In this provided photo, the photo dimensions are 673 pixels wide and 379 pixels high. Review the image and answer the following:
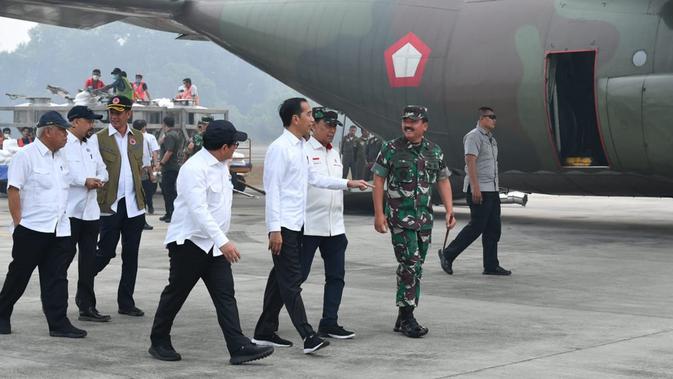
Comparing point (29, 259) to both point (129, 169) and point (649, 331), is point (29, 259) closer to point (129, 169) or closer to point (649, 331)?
point (129, 169)

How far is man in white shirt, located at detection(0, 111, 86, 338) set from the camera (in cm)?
866

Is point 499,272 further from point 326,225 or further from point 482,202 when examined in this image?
point 326,225

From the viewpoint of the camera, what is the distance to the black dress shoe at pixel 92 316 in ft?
30.9

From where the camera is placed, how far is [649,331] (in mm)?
8883

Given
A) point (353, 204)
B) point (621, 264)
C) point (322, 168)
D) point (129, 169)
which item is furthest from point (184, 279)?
point (353, 204)

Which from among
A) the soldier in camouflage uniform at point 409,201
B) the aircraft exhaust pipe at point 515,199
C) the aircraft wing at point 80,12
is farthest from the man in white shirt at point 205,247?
the aircraft exhaust pipe at point 515,199

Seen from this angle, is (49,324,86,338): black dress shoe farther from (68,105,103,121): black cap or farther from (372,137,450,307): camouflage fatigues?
(372,137,450,307): camouflage fatigues

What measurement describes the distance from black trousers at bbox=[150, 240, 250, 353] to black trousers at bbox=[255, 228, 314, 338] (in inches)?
19.1

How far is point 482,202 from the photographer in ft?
41.9

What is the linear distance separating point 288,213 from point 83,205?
2.07 metres

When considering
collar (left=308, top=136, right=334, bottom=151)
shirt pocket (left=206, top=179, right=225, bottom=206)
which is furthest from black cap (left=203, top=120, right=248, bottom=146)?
collar (left=308, top=136, right=334, bottom=151)

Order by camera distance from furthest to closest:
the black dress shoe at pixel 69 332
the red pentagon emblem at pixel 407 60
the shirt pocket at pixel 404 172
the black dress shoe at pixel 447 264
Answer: the red pentagon emblem at pixel 407 60 < the black dress shoe at pixel 447 264 < the shirt pocket at pixel 404 172 < the black dress shoe at pixel 69 332

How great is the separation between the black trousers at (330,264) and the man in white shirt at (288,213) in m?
0.17

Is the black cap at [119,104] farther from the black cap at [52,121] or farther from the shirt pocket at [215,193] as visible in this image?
the shirt pocket at [215,193]
